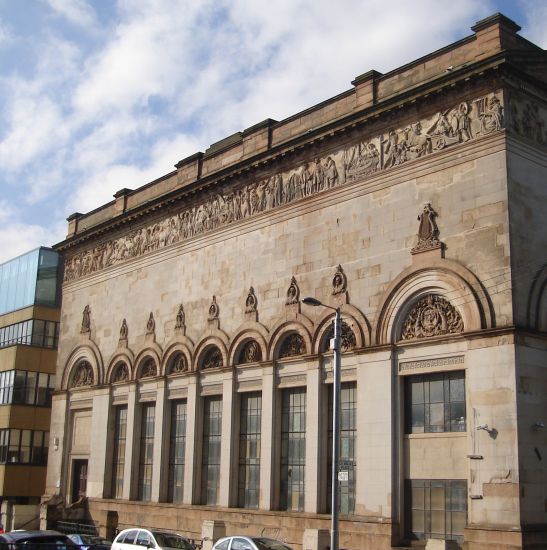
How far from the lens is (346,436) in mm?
30609

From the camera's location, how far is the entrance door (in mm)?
45062

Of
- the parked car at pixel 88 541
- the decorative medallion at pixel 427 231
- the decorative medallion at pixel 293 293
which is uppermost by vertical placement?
the decorative medallion at pixel 427 231

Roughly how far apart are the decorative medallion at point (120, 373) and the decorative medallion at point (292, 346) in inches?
471

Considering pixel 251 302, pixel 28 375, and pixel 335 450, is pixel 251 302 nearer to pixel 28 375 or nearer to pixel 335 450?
pixel 335 450

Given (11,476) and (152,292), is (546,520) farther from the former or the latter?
(11,476)

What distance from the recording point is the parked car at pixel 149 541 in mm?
25906

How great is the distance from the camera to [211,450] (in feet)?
121

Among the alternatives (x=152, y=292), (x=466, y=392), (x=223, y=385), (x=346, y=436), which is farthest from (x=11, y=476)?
(x=466, y=392)

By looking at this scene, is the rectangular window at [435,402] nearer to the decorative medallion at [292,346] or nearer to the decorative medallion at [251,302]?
the decorative medallion at [292,346]

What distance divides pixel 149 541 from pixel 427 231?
13466mm

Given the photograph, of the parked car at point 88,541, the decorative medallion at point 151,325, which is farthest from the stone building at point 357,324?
the parked car at point 88,541

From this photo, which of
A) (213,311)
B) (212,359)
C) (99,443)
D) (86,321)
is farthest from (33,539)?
(86,321)

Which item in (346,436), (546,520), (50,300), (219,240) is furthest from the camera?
(50,300)

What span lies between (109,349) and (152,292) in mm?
4585
